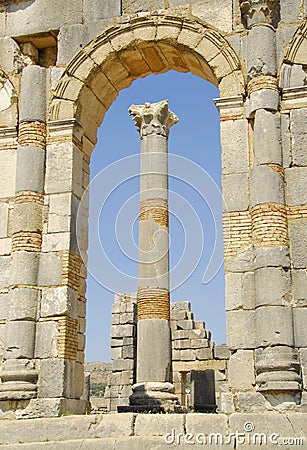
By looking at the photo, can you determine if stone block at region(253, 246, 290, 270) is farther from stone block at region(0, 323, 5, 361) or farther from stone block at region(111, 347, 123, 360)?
stone block at region(111, 347, 123, 360)

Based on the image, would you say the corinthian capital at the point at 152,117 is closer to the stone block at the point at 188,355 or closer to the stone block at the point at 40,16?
Result: the stone block at the point at 40,16

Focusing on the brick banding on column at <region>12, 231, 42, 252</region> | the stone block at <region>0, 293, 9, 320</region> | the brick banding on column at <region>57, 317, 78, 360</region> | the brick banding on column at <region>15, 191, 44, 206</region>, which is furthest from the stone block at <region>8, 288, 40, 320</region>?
the brick banding on column at <region>15, 191, 44, 206</region>

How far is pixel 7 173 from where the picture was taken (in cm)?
1036

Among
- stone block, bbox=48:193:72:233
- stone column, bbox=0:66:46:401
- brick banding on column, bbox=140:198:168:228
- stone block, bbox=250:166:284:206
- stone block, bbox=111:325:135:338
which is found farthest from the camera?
stone block, bbox=111:325:135:338

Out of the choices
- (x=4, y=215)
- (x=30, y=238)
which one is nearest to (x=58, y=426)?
(x=30, y=238)

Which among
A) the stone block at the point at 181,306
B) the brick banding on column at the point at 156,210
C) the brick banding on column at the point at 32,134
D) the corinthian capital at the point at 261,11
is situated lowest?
the stone block at the point at 181,306

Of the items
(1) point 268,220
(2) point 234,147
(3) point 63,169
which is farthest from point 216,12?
(1) point 268,220

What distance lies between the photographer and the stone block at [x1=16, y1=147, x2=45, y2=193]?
9820 mm

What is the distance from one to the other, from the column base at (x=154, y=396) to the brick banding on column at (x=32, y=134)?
5.47 meters

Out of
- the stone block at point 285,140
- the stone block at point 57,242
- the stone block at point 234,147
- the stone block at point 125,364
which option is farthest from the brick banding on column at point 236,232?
the stone block at point 125,364

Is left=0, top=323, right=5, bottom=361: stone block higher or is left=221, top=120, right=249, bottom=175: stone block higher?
left=221, top=120, right=249, bottom=175: stone block

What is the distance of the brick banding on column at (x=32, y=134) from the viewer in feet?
32.8

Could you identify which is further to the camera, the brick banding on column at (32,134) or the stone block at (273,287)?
the brick banding on column at (32,134)

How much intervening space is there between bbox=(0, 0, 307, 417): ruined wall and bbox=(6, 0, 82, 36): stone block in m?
0.02
